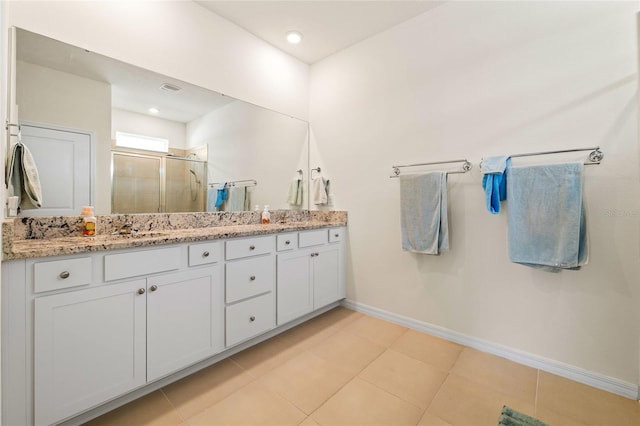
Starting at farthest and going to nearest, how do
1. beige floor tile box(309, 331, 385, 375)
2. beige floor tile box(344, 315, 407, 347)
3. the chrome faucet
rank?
beige floor tile box(344, 315, 407, 347) → beige floor tile box(309, 331, 385, 375) → the chrome faucet

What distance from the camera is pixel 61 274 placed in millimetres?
1231

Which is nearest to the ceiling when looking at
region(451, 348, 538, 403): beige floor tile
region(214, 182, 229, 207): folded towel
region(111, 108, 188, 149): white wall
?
region(111, 108, 188, 149): white wall

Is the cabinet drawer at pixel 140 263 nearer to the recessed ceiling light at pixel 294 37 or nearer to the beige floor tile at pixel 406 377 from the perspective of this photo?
the beige floor tile at pixel 406 377

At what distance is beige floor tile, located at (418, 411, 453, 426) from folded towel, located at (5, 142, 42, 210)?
91.5 inches

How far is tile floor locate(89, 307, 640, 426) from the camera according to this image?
1425 mm

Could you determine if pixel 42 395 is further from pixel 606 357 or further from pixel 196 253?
pixel 606 357

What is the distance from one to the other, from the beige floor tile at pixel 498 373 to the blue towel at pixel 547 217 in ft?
2.25

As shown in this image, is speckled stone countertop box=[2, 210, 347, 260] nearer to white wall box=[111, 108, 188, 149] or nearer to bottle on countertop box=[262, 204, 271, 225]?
bottle on countertop box=[262, 204, 271, 225]

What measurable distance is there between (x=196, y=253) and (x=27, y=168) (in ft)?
3.16

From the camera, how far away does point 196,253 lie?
1.68 m

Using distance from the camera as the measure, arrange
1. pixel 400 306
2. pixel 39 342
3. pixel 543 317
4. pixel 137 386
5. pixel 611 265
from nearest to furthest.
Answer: pixel 39 342
pixel 137 386
pixel 611 265
pixel 543 317
pixel 400 306

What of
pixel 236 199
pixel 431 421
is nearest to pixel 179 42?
pixel 236 199

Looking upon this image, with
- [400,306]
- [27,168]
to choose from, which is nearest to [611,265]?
[400,306]

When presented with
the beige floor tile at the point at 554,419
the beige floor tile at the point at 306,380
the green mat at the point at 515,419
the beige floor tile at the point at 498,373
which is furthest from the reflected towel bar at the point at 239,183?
the beige floor tile at the point at 554,419
